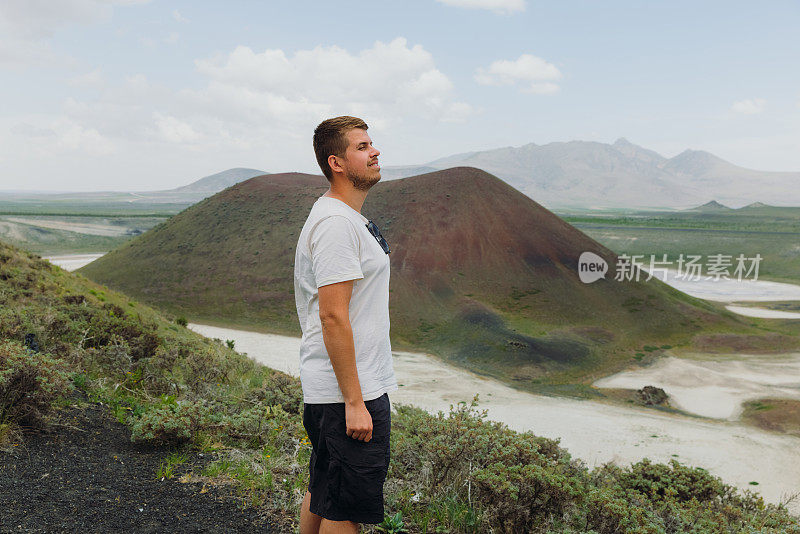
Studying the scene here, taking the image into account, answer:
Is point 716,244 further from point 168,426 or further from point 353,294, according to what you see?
point 353,294

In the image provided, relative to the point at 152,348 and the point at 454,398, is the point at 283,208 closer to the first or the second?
the point at 454,398

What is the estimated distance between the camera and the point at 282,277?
1239 inches

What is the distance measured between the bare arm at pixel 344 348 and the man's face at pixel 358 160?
23.1 inches

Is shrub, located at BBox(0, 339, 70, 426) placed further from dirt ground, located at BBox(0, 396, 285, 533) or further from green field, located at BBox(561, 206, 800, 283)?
green field, located at BBox(561, 206, 800, 283)

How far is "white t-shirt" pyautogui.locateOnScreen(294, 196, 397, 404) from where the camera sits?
2396 millimetres

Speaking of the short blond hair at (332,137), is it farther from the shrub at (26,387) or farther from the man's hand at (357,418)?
the shrub at (26,387)

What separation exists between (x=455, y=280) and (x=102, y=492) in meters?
25.9

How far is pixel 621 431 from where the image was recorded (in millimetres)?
15992

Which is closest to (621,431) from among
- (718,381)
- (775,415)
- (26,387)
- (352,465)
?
(775,415)

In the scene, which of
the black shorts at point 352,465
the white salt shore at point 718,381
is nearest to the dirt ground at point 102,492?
the black shorts at point 352,465

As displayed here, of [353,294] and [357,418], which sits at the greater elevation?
[353,294]

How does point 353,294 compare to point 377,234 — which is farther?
point 377,234

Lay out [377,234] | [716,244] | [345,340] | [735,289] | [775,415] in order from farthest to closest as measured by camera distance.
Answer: [716,244]
[735,289]
[775,415]
[377,234]
[345,340]

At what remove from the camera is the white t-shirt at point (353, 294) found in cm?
240
